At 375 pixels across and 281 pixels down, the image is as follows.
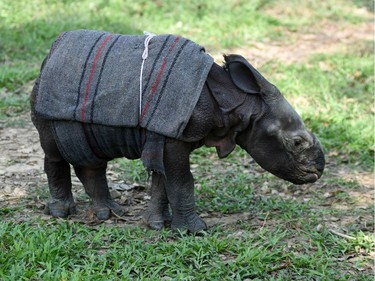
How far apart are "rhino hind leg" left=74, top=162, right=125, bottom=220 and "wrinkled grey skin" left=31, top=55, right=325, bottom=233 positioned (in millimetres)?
91

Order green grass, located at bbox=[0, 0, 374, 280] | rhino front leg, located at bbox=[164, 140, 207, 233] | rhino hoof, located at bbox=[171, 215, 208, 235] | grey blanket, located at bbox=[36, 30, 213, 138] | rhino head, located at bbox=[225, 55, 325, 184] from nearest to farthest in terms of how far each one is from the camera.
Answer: green grass, located at bbox=[0, 0, 374, 280] → grey blanket, located at bbox=[36, 30, 213, 138] → rhino front leg, located at bbox=[164, 140, 207, 233] → rhino head, located at bbox=[225, 55, 325, 184] → rhino hoof, located at bbox=[171, 215, 208, 235]

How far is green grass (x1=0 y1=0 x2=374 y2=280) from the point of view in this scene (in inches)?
198

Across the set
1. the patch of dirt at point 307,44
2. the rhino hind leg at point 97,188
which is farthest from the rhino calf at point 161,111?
the patch of dirt at point 307,44

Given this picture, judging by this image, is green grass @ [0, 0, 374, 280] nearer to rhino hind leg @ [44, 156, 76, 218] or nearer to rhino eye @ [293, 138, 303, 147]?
rhino hind leg @ [44, 156, 76, 218]

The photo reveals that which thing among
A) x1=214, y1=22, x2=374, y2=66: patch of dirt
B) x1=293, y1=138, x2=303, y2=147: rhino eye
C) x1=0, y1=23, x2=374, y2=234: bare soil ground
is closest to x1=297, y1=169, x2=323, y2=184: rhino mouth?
x1=293, y1=138, x2=303, y2=147: rhino eye

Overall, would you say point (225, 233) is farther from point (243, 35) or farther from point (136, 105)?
point (243, 35)

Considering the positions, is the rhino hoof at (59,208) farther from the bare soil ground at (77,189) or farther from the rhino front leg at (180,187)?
the rhino front leg at (180,187)

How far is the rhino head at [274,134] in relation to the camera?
5516 mm

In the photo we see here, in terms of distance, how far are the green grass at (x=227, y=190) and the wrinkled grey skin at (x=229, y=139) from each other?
289 millimetres

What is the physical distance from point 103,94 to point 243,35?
7.05 metres

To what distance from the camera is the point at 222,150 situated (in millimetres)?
5578

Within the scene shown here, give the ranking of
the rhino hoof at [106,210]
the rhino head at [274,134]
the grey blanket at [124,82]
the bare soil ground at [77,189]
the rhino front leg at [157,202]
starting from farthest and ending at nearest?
1. the bare soil ground at [77,189]
2. the rhino hoof at [106,210]
3. the rhino front leg at [157,202]
4. the rhino head at [274,134]
5. the grey blanket at [124,82]

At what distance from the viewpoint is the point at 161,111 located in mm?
5242

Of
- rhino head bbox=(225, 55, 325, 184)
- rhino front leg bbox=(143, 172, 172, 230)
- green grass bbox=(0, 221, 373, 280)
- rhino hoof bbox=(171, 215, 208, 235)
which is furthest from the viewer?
rhino front leg bbox=(143, 172, 172, 230)
